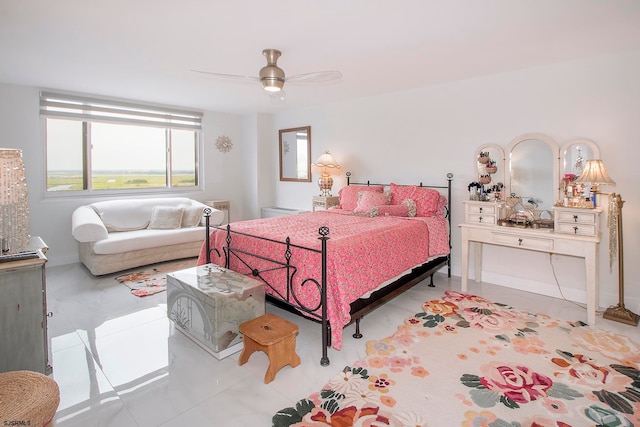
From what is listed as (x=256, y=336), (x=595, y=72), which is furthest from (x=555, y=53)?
(x=256, y=336)

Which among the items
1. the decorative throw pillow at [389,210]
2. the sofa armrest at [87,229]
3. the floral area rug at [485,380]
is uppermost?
the decorative throw pillow at [389,210]

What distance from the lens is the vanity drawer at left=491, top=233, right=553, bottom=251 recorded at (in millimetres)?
3279

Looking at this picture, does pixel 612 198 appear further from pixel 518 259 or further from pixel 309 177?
pixel 309 177

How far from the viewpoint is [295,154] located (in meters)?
6.33

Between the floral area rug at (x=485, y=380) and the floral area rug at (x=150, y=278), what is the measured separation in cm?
262

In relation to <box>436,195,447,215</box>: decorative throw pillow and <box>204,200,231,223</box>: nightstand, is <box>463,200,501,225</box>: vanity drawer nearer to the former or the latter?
<box>436,195,447,215</box>: decorative throw pillow

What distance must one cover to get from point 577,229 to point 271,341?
2.87m

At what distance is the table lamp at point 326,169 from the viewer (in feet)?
17.5

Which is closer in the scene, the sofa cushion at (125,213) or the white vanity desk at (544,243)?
the white vanity desk at (544,243)

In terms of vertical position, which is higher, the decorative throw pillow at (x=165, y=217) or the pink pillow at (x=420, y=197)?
the pink pillow at (x=420, y=197)

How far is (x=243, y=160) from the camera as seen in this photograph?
6973 mm

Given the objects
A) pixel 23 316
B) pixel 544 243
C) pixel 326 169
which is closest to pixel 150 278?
pixel 23 316

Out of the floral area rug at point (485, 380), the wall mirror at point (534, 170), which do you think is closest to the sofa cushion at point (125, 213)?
the floral area rug at point (485, 380)

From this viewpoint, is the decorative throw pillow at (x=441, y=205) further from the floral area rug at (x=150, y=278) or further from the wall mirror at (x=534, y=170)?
the floral area rug at (x=150, y=278)
